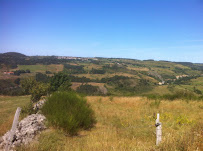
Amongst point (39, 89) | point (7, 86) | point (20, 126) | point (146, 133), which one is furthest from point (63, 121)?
point (7, 86)

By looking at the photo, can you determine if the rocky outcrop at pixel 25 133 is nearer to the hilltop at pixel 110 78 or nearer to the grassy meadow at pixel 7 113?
the grassy meadow at pixel 7 113

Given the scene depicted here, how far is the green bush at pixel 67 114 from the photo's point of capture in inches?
205

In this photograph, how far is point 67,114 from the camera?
5590mm

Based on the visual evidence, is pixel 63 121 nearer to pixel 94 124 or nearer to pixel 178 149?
pixel 94 124

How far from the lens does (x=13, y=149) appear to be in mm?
3455

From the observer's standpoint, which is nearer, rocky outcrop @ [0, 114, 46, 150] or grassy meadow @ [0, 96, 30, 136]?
rocky outcrop @ [0, 114, 46, 150]

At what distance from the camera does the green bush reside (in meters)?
5.20

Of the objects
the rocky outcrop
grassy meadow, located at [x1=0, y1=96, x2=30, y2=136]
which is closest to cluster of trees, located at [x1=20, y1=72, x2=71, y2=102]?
grassy meadow, located at [x1=0, y1=96, x2=30, y2=136]

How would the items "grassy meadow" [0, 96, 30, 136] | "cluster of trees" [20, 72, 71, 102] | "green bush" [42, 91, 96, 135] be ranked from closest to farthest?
"green bush" [42, 91, 96, 135] → "grassy meadow" [0, 96, 30, 136] → "cluster of trees" [20, 72, 71, 102]

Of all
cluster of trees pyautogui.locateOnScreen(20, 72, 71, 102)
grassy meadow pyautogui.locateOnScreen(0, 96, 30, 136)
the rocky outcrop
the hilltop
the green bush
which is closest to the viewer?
the rocky outcrop

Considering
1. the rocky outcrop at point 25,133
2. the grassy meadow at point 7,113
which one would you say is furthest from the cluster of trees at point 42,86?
the rocky outcrop at point 25,133

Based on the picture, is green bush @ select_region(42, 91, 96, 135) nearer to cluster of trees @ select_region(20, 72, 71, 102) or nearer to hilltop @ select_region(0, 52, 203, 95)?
cluster of trees @ select_region(20, 72, 71, 102)

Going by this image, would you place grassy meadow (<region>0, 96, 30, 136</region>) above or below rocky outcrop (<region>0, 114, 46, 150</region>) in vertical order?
below

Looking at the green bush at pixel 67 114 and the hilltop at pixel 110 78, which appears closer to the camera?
the green bush at pixel 67 114
